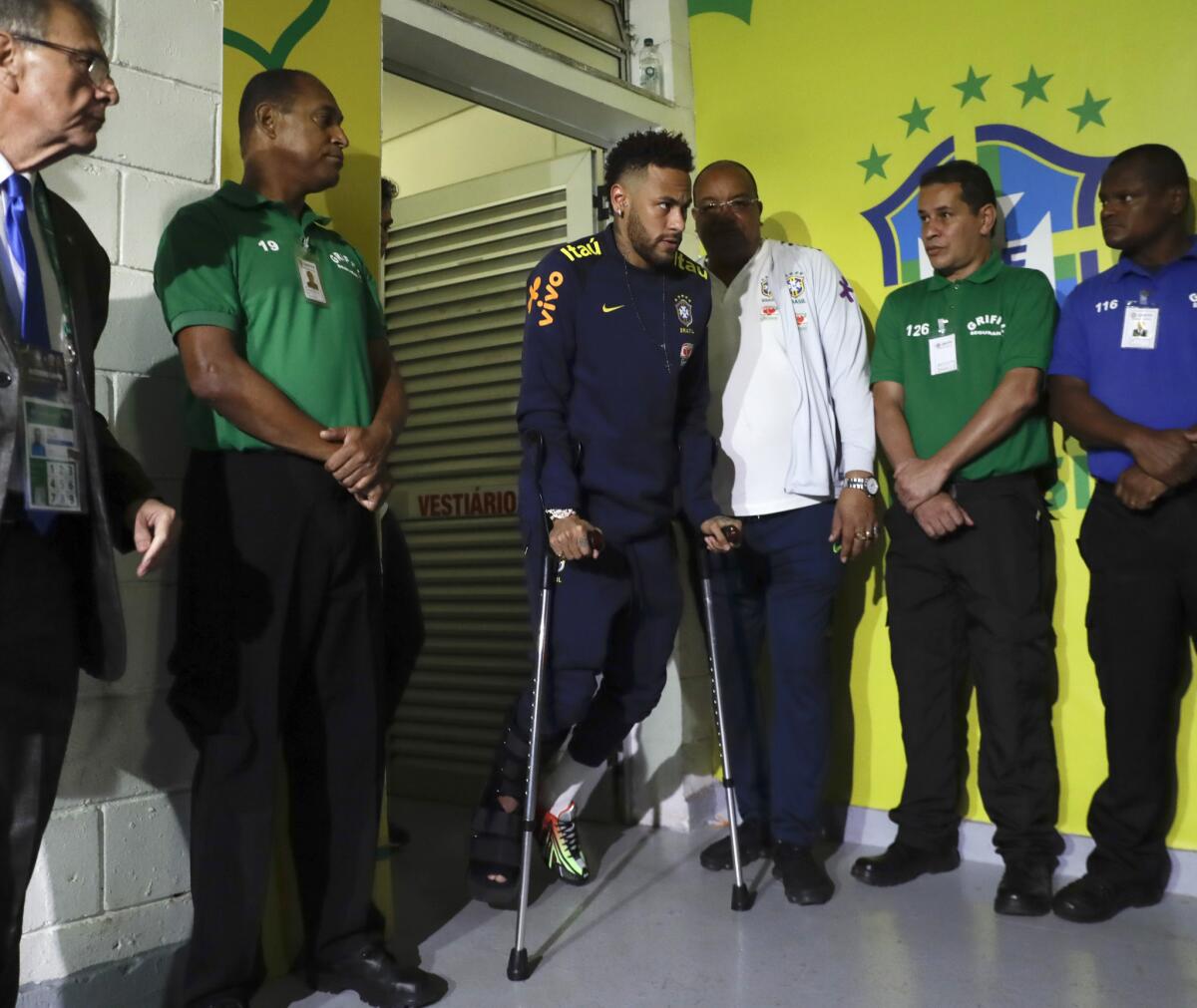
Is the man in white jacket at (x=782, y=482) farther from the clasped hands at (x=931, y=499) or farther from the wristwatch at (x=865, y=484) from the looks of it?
the clasped hands at (x=931, y=499)

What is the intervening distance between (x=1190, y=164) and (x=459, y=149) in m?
3.00

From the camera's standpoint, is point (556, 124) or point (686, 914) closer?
point (686, 914)

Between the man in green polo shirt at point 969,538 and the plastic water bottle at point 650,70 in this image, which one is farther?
the plastic water bottle at point 650,70

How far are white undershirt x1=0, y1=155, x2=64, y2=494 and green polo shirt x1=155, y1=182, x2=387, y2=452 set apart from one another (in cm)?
42

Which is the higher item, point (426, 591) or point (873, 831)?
point (426, 591)

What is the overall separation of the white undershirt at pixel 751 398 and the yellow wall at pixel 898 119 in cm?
48

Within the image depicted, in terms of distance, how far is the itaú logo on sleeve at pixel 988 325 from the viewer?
2949 millimetres

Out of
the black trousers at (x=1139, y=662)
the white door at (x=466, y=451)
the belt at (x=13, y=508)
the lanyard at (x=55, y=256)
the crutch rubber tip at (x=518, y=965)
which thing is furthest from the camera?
the white door at (x=466, y=451)

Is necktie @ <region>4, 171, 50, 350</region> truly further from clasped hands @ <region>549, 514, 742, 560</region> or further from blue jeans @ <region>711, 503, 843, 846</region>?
blue jeans @ <region>711, 503, 843, 846</region>

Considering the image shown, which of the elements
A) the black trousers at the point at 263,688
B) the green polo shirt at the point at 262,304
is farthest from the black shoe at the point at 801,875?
the green polo shirt at the point at 262,304

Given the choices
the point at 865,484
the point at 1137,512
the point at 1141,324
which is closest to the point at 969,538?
the point at 865,484

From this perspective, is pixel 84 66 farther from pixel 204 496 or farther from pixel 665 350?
pixel 665 350

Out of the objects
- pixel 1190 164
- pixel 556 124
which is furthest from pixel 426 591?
pixel 1190 164

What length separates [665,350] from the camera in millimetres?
2783
